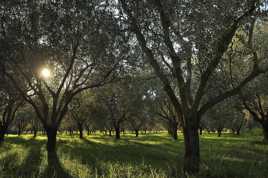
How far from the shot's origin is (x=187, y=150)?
14586 millimetres

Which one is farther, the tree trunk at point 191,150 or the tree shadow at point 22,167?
the tree trunk at point 191,150

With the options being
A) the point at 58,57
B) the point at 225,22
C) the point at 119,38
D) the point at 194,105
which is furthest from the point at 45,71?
the point at 225,22

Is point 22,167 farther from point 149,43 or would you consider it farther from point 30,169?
point 149,43

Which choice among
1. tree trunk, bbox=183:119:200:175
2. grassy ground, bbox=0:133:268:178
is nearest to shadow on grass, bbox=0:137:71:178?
grassy ground, bbox=0:133:268:178

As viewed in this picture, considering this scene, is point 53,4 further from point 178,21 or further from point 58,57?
point 178,21

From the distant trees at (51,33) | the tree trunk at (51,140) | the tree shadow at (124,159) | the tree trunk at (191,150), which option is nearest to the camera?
the tree trunk at (191,150)

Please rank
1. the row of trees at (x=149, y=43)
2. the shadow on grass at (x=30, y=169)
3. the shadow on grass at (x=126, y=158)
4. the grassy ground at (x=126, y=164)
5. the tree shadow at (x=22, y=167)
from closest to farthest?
1. the row of trees at (x=149, y=43)
2. the shadow on grass at (x=30, y=169)
3. the tree shadow at (x=22, y=167)
4. the grassy ground at (x=126, y=164)
5. the shadow on grass at (x=126, y=158)

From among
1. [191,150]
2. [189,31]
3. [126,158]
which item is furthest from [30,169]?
[189,31]

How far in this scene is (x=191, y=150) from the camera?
567 inches

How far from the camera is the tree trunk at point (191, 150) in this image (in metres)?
14.1

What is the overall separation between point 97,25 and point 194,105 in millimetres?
7051

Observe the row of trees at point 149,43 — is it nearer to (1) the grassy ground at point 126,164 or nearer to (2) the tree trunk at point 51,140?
(2) the tree trunk at point 51,140

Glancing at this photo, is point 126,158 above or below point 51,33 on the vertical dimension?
below

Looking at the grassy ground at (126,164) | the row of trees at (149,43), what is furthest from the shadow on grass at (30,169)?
the row of trees at (149,43)
